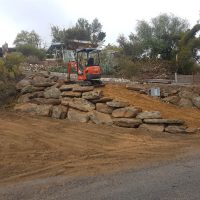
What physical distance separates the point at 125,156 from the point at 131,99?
19.2 ft

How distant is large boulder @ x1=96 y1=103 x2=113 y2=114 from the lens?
1704 centimetres

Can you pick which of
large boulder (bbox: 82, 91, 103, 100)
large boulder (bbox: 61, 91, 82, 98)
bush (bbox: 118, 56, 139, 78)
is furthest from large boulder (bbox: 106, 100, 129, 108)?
bush (bbox: 118, 56, 139, 78)

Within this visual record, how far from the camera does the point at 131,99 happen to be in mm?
→ 17750

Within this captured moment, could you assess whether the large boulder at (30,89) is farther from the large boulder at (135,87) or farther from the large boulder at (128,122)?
the large boulder at (128,122)

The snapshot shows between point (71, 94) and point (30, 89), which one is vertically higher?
point (30, 89)

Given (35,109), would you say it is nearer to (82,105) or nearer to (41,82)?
(82,105)

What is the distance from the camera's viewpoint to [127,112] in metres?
16.5

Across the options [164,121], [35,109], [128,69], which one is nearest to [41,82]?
Result: [35,109]

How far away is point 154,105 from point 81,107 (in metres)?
3.08

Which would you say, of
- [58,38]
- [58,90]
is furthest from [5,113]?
[58,38]

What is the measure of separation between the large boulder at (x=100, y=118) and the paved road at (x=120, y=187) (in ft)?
20.4

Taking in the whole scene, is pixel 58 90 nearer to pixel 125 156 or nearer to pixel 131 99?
pixel 131 99

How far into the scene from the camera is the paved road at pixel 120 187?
8.18 m

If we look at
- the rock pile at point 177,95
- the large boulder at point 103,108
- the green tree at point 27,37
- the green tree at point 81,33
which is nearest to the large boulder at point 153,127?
the large boulder at point 103,108
